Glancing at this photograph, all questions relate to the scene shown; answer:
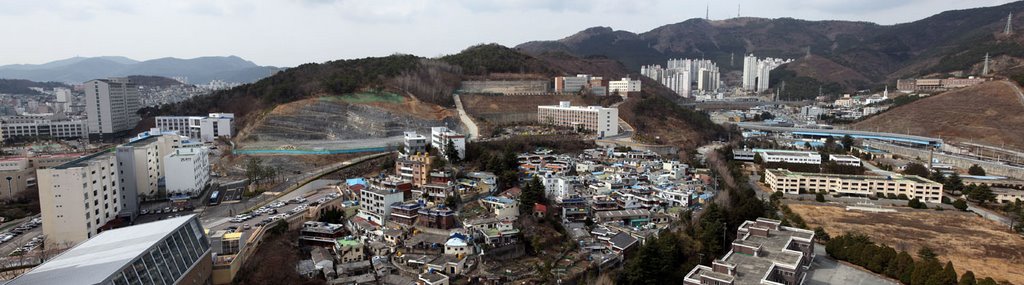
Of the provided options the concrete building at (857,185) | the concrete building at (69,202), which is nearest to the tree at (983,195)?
the concrete building at (857,185)

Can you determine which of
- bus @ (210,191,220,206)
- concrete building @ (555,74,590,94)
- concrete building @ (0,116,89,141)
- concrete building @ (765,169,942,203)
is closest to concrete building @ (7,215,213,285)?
bus @ (210,191,220,206)

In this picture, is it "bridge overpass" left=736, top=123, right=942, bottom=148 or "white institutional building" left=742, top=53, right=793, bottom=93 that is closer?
"bridge overpass" left=736, top=123, right=942, bottom=148

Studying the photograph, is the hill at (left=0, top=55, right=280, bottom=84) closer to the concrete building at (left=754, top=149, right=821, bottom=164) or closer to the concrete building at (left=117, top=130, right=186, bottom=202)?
the concrete building at (left=117, top=130, right=186, bottom=202)

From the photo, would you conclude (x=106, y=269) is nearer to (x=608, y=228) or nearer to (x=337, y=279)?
(x=337, y=279)

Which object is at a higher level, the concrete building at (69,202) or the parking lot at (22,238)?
the concrete building at (69,202)

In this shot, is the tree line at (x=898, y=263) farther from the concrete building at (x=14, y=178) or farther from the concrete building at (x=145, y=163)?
the concrete building at (x=14, y=178)

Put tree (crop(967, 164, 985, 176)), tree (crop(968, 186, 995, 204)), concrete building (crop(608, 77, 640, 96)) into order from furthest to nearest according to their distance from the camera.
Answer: concrete building (crop(608, 77, 640, 96))
tree (crop(967, 164, 985, 176))
tree (crop(968, 186, 995, 204))

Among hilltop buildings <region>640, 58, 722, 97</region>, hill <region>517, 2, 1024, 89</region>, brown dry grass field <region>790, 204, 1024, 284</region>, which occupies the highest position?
hill <region>517, 2, 1024, 89</region>

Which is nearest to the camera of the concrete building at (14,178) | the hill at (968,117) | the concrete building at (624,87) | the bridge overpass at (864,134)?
the concrete building at (14,178)
